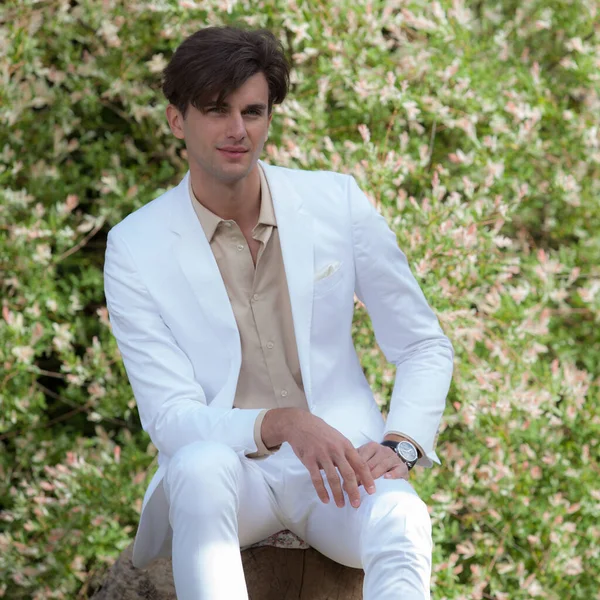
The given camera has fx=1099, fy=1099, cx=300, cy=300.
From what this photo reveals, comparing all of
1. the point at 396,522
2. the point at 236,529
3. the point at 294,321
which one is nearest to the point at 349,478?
the point at 396,522

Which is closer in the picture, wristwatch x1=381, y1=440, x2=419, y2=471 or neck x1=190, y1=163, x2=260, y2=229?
wristwatch x1=381, y1=440, x2=419, y2=471

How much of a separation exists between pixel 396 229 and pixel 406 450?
4.71 feet

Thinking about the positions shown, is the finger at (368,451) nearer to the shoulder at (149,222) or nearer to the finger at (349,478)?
the finger at (349,478)

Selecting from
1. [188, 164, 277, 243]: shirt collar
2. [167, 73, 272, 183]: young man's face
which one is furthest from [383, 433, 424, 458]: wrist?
[167, 73, 272, 183]: young man's face

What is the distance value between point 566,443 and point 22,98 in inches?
100

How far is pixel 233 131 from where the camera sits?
8.94 ft

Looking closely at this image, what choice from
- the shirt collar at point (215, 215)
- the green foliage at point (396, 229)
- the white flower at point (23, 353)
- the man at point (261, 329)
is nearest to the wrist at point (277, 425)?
the man at point (261, 329)

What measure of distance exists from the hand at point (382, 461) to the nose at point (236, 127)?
82cm

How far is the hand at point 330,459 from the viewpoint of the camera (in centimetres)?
241

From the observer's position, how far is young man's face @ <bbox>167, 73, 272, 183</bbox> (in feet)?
9.00

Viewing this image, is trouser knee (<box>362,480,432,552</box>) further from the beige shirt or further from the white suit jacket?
the beige shirt

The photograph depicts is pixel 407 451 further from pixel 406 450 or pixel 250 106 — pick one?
pixel 250 106

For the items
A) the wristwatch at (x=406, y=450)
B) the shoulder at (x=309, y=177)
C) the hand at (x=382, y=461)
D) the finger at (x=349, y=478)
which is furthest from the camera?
the shoulder at (x=309, y=177)

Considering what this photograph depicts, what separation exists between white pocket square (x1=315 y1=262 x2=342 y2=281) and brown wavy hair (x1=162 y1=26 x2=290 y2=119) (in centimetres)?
50
